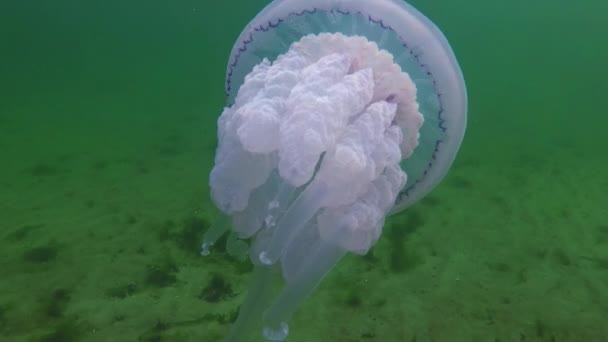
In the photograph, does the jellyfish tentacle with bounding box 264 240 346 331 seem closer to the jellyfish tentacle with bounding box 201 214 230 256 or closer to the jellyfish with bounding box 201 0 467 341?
the jellyfish with bounding box 201 0 467 341

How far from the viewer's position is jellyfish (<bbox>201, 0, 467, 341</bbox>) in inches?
77.3

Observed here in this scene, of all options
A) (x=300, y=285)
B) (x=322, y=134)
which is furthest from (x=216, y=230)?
(x=322, y=134)

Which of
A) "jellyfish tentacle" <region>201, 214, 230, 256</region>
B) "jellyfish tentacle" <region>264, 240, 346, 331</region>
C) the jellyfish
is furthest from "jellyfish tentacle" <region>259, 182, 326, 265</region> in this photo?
"jellyfish tentacle" <region>201, 214, 230, 256</region>

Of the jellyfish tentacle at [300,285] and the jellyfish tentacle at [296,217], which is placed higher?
the jellyfish tentacle at [296,217]

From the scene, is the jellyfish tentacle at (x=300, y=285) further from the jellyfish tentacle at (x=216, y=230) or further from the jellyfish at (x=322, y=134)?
the jellyfish tentacle at (x=216, y=230)

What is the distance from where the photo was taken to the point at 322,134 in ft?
6.23

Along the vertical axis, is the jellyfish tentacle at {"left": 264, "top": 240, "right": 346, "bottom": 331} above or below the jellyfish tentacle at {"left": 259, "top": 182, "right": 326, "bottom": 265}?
below

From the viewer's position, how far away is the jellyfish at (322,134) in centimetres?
196

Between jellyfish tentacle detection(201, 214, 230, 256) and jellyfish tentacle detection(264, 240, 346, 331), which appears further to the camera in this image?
jellyfish tentacle detection(201, 214, 230, 256)

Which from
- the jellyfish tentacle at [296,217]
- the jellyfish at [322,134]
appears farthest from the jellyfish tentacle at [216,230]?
the jellyfish tentacle at [296,217]

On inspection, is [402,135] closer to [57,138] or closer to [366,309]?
[366,309]

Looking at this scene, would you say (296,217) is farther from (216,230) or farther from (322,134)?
(216,230)

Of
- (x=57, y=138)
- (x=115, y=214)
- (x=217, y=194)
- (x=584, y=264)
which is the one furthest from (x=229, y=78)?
(x=57, y=138)

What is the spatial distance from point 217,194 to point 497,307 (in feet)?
7.60
